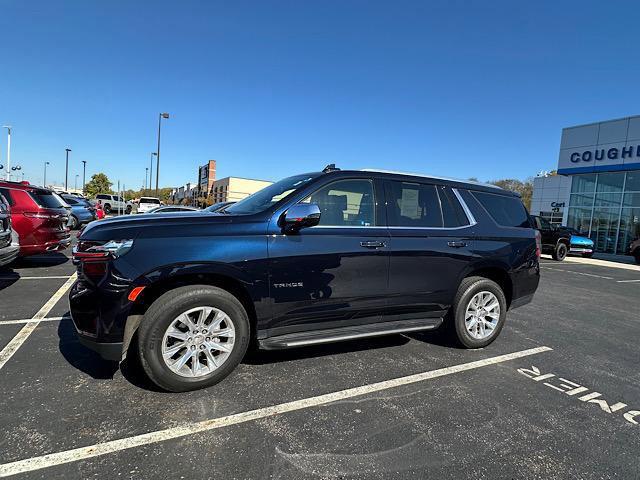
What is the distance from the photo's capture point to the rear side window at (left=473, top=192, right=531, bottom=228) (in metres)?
4.71

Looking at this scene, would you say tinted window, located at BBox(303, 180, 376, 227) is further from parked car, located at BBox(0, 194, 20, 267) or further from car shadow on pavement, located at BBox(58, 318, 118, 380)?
parked car, located at BBox(0, 194, 20, 267)

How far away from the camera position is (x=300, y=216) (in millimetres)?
3311

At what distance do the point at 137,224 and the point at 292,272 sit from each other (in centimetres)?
130

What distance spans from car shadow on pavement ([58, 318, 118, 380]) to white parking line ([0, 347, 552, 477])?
1045 mm

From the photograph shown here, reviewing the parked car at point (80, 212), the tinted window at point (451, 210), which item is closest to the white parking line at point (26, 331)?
the tinted window at point (451, 210)

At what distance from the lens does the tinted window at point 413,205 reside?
399 cm

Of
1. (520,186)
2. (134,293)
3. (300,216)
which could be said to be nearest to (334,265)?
(300,216)

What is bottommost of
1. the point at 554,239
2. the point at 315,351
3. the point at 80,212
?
the point at 315,351

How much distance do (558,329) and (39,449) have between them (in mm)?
5898

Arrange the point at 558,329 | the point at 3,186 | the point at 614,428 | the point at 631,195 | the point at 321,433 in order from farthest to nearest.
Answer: the point at 631,195 → the point at 3,186 → the point at 558,329 → the point at 614,428 → the point at 321,433

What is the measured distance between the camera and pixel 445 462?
7.96 ft

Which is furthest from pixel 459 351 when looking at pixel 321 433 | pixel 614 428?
pixel 321 433

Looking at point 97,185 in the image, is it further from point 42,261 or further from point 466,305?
point 466,305

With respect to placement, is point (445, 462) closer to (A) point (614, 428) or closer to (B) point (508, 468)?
(B) point (508, 468)
